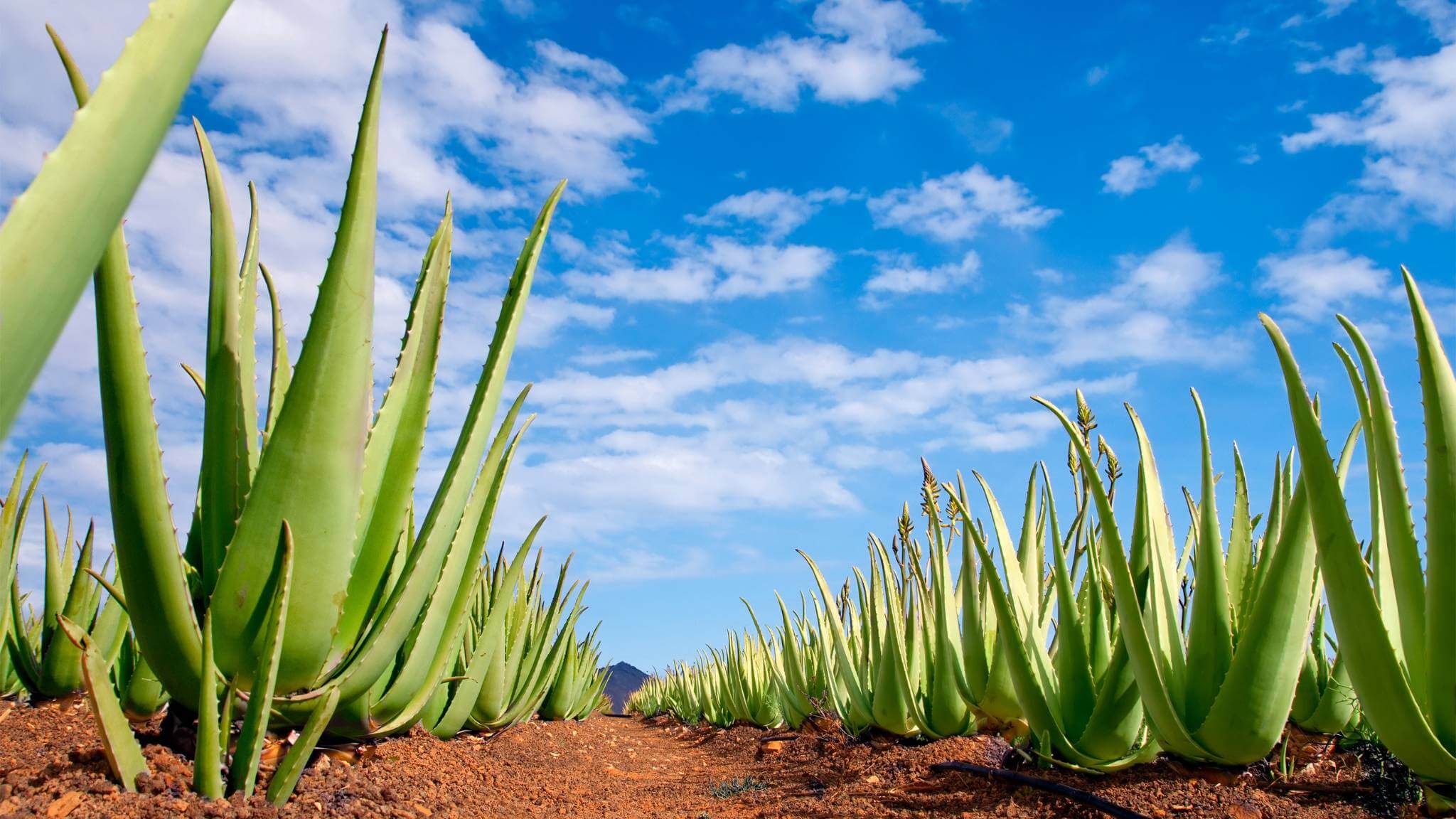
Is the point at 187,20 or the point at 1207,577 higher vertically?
the point at 187,20

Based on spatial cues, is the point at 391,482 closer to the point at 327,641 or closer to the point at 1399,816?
the point at 327,641

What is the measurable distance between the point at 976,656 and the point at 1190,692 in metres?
1.31

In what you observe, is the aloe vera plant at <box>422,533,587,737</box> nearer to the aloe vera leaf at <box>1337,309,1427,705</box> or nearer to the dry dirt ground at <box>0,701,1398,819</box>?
the dry dirt ground at <box>0,701,1398,819</box>

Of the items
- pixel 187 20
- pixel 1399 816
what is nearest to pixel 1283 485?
pixel 1399 816

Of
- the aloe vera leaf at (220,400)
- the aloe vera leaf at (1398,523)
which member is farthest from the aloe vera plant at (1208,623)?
the aloe vera leaf at (220,400)

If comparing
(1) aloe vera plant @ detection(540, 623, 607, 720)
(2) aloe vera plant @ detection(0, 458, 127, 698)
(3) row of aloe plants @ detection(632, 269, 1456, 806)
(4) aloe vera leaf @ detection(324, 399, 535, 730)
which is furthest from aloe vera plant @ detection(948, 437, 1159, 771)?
(1) aloe vera plant @ detection(540, 623, 607, 720)

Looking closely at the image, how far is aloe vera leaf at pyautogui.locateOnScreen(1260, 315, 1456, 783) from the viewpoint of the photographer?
5.16 feet

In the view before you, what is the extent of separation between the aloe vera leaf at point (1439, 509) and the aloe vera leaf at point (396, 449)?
6.31 feet

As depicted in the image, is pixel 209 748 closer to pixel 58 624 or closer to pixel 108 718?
pixel 108 718

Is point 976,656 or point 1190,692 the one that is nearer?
point 1190,692

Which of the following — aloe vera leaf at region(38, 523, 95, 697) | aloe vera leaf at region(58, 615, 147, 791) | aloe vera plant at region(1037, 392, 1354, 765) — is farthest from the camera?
aloe vera leaf at region(38, 523, 95, 697)

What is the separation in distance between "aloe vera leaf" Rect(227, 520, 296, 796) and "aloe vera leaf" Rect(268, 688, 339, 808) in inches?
1.8

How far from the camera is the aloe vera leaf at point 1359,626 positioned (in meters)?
1.57

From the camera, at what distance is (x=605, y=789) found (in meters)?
4.34
